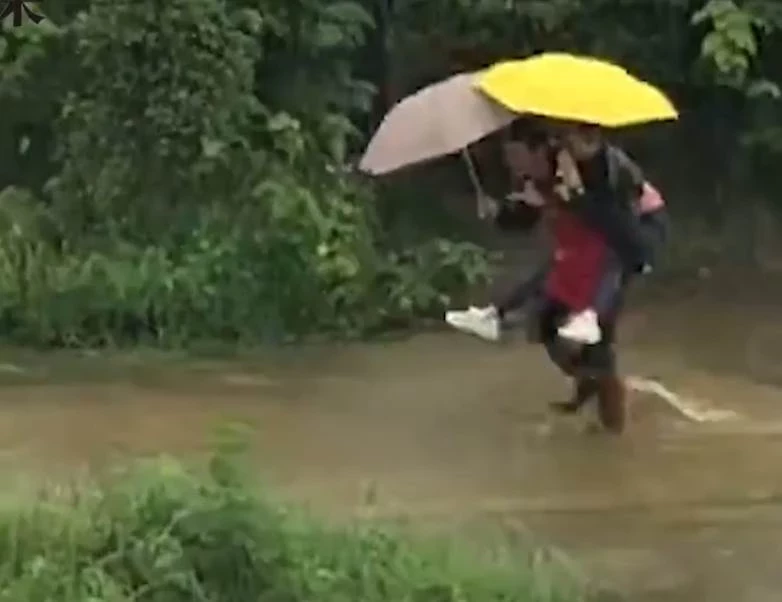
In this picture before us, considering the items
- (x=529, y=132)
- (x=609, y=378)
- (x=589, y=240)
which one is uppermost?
(x=529, y=132)

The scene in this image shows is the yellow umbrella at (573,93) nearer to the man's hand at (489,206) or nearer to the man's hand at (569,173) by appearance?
the man's hand at (569,173)

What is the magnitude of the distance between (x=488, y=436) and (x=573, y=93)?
1290 mm

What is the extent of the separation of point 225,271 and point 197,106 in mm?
Result: 956

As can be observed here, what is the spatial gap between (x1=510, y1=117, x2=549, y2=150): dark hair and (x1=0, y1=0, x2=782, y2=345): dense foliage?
6.60 ft

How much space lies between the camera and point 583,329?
7859 millimetres

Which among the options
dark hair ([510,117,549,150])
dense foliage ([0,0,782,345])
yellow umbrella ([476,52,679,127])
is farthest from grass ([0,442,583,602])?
dense foliage ([0,0,782,345])

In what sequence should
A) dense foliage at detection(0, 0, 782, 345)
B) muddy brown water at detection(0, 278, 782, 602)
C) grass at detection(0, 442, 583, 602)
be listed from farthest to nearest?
dense foliage at detection(0, 0, 782, 345) → muddy brown water at detection(0, 278, 782, 602) → grass at detection(0, 442, 583, 602)

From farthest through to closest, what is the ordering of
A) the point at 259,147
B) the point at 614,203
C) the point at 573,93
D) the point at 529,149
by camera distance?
the point at 259,147
the point at 529,149
the point at 614,203
the point at 573,93

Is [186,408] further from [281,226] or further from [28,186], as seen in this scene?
[28,186]

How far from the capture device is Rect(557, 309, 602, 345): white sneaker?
785 cm

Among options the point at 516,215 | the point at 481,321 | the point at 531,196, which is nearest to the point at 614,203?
the point at 531,196

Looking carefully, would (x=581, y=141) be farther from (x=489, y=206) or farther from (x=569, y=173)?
(x=489, y=206)

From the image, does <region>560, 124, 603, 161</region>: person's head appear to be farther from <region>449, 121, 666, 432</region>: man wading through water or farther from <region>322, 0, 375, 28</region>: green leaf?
<region>322, 0, 375, 28</region>: green leaf

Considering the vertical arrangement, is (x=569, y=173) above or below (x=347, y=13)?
below
